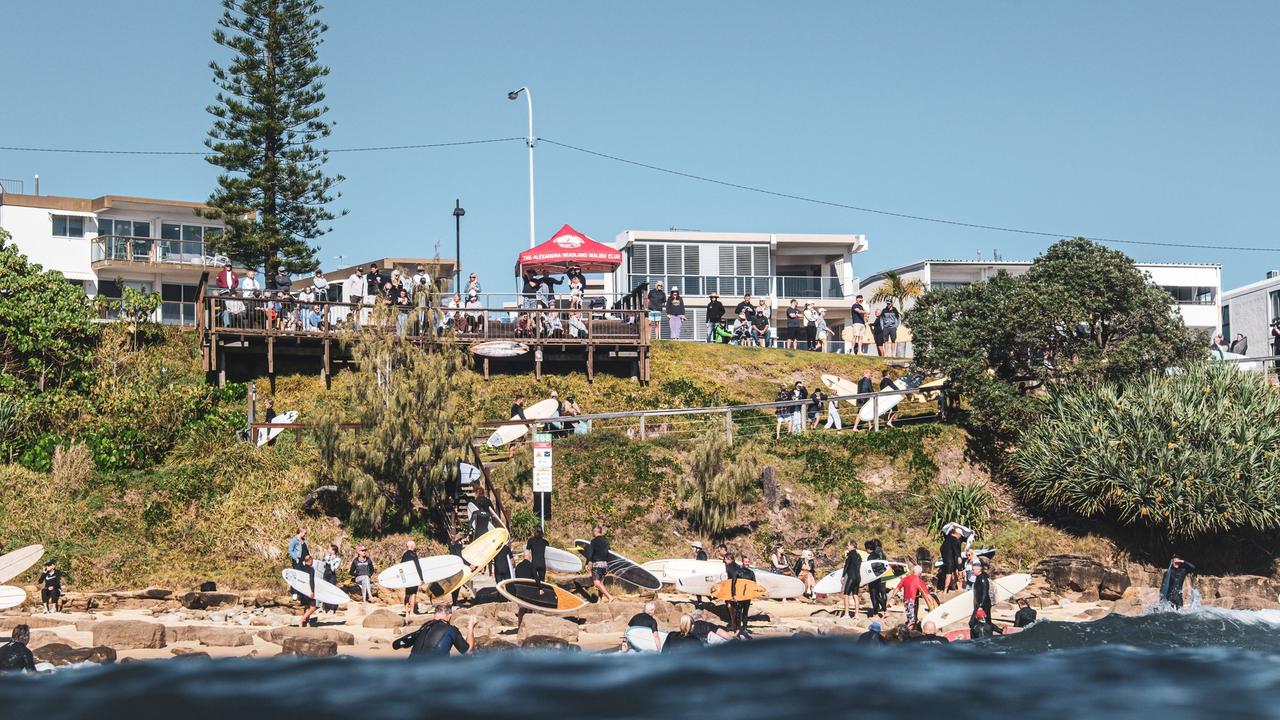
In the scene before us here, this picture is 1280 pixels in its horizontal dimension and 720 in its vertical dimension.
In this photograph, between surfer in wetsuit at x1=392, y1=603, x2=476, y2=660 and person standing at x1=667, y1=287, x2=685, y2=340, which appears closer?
surfer in wetsuit at x1=392, y1=603, x2=476, y2=660

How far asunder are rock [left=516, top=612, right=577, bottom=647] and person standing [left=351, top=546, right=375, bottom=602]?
4518 mm

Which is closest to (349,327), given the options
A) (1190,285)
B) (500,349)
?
(500,349)

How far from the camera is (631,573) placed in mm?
24812

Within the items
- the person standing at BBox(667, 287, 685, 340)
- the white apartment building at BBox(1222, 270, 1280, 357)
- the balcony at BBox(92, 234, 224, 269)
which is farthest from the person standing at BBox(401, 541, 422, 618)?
the white apartment building at BBox(1222, 270, 1280, 357)

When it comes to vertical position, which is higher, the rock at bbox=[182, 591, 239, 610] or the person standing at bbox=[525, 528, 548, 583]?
the person standing at bbox=[525, 528, 548, 583]

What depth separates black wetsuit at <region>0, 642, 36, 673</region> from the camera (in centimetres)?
1673

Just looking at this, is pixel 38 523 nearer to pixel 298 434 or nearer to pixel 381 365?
pixel 298 434

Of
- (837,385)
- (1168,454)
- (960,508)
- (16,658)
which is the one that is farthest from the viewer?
(837,385)

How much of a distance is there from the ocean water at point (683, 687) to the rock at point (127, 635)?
5.15 ft

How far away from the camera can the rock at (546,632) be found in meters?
20.0

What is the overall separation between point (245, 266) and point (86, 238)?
1177 cm

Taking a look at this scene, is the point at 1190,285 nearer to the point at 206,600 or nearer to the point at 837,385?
the point at 837,385

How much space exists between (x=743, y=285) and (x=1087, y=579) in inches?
1106

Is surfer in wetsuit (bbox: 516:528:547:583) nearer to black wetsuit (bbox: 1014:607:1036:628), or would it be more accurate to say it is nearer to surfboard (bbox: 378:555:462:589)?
surfboard (bbox: 378:555:462:589)
